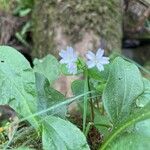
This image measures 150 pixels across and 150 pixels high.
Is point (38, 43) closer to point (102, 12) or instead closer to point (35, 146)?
point (102, 12)

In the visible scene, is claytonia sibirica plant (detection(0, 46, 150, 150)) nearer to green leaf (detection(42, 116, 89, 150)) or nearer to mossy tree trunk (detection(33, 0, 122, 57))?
green leaf (detection(42, 116, 89, 150))

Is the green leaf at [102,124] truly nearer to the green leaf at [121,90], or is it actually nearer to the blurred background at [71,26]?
the green leaf at [121,90]

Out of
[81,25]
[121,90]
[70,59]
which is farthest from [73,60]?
[81,25]

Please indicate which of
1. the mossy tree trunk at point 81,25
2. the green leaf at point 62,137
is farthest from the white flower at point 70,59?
the mossy tree trunk at point 81,25

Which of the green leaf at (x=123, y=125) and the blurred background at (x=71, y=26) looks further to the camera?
the blurred background at (x=71, y=26)

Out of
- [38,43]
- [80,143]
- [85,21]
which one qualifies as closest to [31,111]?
[80,143]

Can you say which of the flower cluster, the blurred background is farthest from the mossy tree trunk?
the flower cluster

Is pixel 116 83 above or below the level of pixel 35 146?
above
